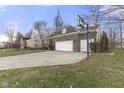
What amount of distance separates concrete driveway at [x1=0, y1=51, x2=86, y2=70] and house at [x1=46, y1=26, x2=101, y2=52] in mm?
137

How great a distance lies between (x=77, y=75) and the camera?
5.91 m

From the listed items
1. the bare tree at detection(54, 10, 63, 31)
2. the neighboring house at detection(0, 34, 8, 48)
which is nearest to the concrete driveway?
the neighboring house at detection(0, 34, 8, 48)

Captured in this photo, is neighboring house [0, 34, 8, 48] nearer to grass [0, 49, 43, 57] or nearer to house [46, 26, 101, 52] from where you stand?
grass [0, 49, 43, 57]

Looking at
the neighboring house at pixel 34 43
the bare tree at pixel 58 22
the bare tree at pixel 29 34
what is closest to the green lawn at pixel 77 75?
the neighboring house at pixel 34 43

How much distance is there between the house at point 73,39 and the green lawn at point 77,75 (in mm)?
299

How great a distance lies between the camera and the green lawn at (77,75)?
580 cm

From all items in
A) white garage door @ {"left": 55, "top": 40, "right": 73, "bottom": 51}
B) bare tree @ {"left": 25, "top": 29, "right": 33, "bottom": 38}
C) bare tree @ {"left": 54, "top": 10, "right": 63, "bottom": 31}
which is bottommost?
white garage door @ {"left": 55, "top": 40, "right": 73, "bottom": 51}

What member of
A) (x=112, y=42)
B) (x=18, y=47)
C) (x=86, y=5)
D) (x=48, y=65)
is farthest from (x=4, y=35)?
(x=112, y=42)

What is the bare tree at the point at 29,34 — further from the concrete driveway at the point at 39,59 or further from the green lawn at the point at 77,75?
the green lawn at the point at 77,75

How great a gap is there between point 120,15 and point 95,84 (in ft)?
4.36

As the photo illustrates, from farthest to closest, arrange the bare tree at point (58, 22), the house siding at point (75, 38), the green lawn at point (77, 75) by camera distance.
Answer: the house siding at point (75, 38) → the bare tree at point (58, 22) → the green lawn at point (77, 75)

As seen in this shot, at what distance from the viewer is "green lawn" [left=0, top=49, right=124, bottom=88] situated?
5805 millimetres

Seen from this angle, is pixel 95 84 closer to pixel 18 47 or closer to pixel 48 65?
pixel 48 65
